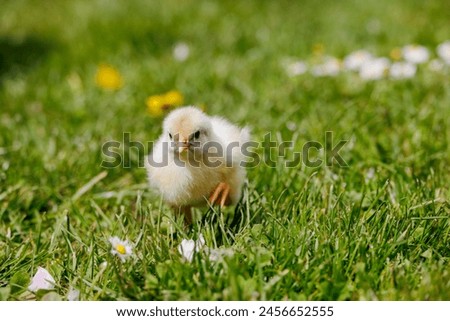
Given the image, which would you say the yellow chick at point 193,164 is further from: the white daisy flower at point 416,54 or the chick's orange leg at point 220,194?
the white daisy flower at point 416,54

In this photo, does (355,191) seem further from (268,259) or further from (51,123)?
(51,123)

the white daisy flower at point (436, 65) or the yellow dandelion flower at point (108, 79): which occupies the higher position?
the white daisy flower at point (436, 65)

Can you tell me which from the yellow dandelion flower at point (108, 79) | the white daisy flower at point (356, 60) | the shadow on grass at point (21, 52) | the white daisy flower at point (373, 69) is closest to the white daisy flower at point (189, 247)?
the yellow dandelion flower at point (108, 79)

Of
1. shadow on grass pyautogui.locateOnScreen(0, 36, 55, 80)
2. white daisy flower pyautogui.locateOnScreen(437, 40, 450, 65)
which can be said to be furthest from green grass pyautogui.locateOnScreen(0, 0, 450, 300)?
white daisy flower pyautogui.locateOnScreen(437, 40, 450, 65)

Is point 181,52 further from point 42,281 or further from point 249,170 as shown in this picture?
point 42,281

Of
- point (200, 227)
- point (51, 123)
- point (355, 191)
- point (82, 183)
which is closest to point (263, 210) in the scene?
point (200, 227)

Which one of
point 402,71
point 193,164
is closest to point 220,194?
point 193,164
